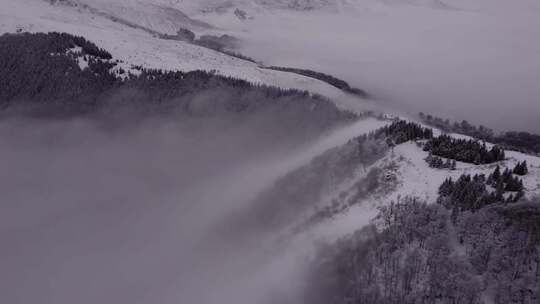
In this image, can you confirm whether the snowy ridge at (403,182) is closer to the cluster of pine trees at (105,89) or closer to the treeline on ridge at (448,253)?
the treeline on ridge at (448,253)

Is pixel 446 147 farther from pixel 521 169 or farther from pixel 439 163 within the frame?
pixel 521 169

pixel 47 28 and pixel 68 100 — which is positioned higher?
pixel 47 28

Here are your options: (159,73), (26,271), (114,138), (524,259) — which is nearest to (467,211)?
(524,259)

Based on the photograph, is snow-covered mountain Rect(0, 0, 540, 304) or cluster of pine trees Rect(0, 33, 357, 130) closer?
snow-covered mountain Rect(0, 0, 540, 304)

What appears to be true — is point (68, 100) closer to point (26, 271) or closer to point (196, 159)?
point (196, 159)

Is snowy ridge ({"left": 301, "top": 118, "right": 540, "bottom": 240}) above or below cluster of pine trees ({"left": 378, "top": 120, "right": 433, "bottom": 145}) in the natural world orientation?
below

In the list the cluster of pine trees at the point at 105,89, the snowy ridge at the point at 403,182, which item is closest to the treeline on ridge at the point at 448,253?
the snowy ridge at the point at 403,182

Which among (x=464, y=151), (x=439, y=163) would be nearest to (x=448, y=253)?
(x=439, y=163)

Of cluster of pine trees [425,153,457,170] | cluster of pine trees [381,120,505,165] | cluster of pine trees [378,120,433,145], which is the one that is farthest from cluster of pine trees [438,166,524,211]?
cluster of pine trees [378,120,433,145]

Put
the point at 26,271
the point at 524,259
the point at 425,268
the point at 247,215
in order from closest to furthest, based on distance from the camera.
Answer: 1. the point at 524,259
2. the point at 425,268
3. the point at 247,215
4. the point at 26,271

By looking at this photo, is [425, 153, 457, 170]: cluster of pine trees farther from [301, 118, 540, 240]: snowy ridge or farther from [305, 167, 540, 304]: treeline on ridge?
[305, 167, 540, 304]: treeline on ridge

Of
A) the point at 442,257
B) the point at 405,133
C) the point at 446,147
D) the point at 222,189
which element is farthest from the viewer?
the point at 222,189
